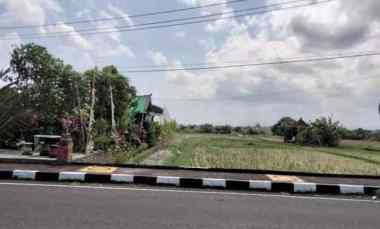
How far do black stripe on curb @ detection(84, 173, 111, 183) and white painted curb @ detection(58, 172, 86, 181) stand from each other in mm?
98

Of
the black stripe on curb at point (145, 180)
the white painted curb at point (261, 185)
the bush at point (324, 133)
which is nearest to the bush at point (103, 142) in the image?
the black stripe on curb at point (145, 180)

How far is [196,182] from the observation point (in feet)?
24.7

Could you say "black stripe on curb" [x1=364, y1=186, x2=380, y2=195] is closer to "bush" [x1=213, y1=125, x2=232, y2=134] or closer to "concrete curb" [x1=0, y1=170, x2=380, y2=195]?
"concrete curb" [x1=0, y1=170, x2=380, y2=195]

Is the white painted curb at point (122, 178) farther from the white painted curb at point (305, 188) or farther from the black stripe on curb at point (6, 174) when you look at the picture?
the white painted curb at point (305, 188)

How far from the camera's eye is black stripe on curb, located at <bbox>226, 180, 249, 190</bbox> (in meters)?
7.46

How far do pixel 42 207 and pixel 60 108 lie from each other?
11.1 metres

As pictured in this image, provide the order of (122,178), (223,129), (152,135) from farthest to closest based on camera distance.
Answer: (223,129), (152,135), (122,178)

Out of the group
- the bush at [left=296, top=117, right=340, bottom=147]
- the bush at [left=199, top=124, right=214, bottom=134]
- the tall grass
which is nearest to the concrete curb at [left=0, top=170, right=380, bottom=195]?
the tall grass

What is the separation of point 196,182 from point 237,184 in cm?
90

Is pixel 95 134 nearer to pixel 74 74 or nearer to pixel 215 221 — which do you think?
pixel 74 74

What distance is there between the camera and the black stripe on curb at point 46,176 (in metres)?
7.66

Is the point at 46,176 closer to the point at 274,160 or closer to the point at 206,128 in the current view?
the point at 274,160

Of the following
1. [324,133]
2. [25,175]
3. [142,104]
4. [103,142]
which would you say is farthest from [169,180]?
[324,133]

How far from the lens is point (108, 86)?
1764 cm
